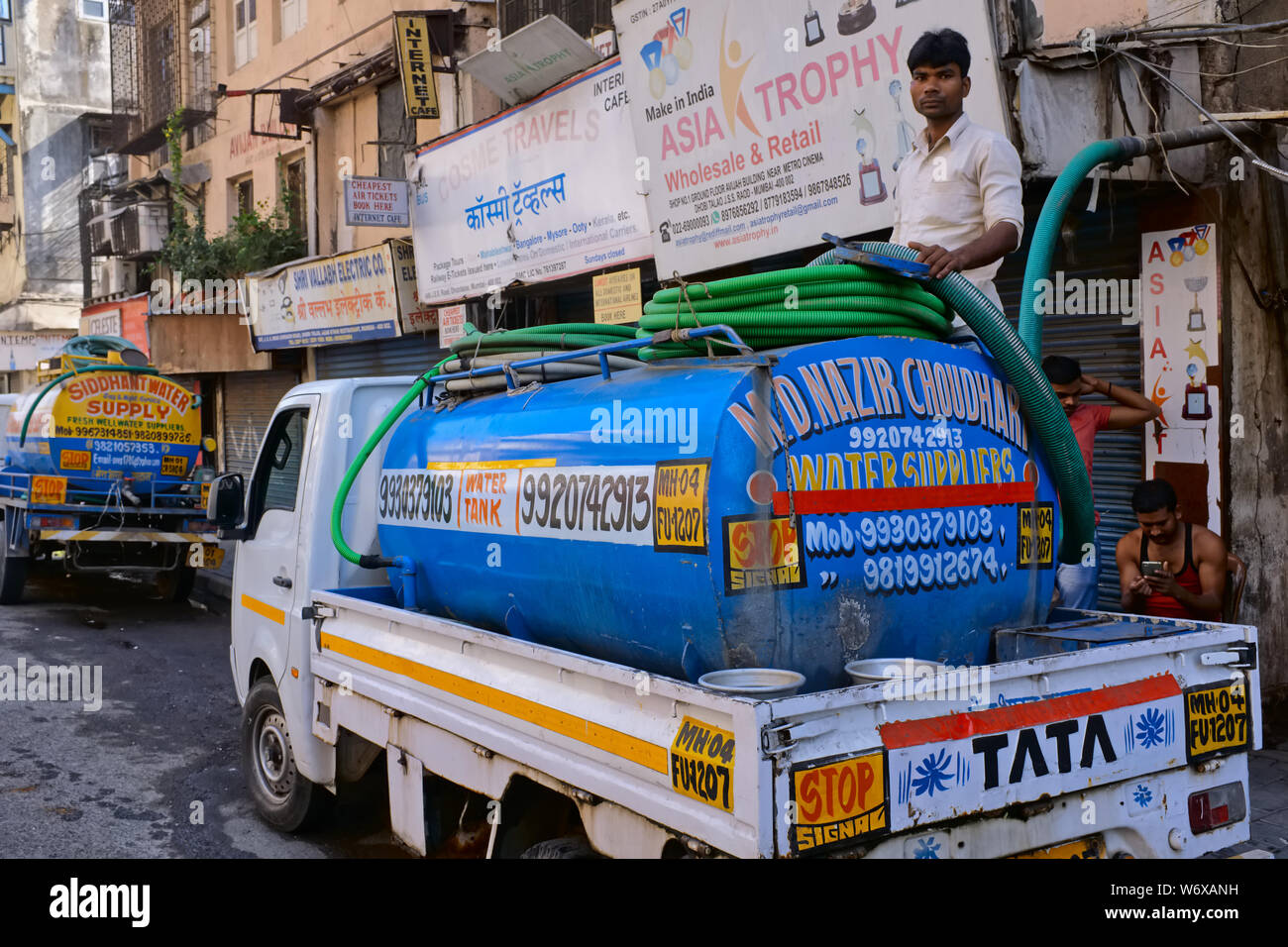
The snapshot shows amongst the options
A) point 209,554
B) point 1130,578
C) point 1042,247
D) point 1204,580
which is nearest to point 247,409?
point 209,554

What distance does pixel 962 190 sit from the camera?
4.14 m

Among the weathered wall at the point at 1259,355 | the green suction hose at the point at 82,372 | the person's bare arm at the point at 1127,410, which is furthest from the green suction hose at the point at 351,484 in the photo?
the green suction hose at the point at 82,372

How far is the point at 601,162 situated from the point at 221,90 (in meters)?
8.11

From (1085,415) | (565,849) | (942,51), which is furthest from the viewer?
(1085,415)

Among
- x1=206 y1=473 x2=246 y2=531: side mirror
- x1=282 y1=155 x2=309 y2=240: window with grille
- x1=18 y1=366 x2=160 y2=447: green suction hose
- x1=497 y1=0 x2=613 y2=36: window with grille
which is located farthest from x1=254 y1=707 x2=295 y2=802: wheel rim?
x1=282 y1=155 x2=309 y2=240: window with grille

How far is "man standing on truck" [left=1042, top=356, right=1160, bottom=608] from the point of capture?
4773mm

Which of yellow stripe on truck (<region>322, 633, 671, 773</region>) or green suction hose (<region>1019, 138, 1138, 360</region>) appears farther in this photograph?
green suction hose (<region>1019, 138, 1138, 360</region>)

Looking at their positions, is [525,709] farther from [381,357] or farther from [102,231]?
[102,231]

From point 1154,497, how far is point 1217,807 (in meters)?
2.06

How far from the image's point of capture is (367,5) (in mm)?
14242

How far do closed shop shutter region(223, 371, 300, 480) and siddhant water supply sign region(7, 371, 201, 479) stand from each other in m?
6.58

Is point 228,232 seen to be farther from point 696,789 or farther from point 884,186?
point 696,789

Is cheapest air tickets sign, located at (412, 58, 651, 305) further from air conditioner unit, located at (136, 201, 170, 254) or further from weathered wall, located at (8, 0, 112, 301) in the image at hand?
weathered wall, located at (8, 0, 112, 301)
